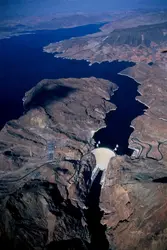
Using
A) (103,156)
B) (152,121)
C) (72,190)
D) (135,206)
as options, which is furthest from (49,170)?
(152,121)

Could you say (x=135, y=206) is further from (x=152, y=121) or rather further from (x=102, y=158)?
Answer: (x=152, y=121)

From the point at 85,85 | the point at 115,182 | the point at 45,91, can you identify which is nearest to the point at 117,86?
the point at 85,85

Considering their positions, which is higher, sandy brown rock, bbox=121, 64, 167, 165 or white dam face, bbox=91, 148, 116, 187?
sandy brown rock, bbox=121, 64, 167, 165

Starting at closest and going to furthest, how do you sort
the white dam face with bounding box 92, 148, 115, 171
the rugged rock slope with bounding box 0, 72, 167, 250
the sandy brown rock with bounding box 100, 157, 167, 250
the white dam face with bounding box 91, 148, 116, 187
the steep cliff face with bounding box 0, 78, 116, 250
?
the sandy brown rock with bounding box 100, 157, 167, 250 < the rugged rock slope with bounding box 0, 72, 167, 250 < the steep cliff face with bounding box 0, 78, 116, 250 < the white dam face with bounding box 91, 148, 116, 187 < the white dam face with bounding box 92, 148, 115, 171

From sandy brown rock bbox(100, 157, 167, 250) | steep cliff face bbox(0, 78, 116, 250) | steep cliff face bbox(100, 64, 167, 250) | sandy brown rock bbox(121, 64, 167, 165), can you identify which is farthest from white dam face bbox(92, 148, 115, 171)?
sandy brown rock bbox(121, 64, 167, 165)

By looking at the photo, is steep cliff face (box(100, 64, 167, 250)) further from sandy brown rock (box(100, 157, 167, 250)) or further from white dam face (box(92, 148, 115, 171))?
white dam face (box(92, 148, 115, 171))

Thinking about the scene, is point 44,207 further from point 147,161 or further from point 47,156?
point 147,161

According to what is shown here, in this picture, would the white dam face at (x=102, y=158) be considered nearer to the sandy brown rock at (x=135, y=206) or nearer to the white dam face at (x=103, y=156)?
the white dam face at (x=103, y=156)

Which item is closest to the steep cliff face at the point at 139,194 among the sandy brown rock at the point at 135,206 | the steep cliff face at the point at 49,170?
the sandy brown rock at the point at 135,206
